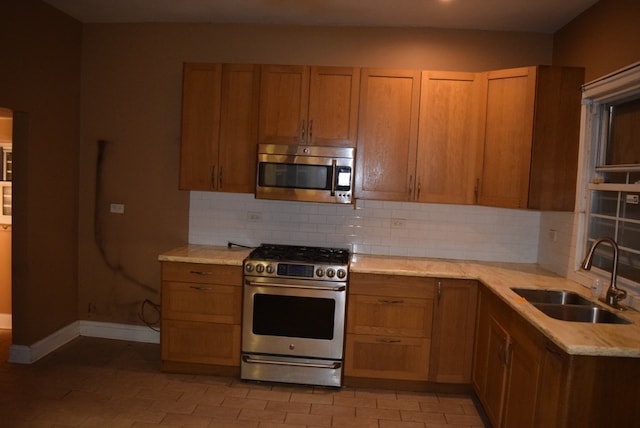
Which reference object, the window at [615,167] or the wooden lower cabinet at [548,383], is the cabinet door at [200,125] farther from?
the window at [615,167]

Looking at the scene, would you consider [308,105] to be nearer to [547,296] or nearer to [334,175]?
[334,175]

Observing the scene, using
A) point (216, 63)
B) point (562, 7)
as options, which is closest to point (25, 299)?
point (216, 63)

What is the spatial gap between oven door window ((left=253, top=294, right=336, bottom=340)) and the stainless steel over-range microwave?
2.51 feet

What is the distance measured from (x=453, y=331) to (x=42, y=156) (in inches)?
136

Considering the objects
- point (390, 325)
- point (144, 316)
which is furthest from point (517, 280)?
point (144, 316)

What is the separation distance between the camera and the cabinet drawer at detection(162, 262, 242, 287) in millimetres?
3201

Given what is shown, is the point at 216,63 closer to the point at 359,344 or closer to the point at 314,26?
the point at 314,26

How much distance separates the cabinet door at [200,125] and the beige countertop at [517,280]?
0.59 m

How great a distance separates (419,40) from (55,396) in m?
3.81

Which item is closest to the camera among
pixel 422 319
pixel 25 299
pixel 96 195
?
pixel 422 319

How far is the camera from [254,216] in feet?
12.4

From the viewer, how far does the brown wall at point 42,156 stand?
10.4 ft

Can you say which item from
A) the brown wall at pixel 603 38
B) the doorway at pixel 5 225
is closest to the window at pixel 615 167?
the brown wall at pixel 603 38

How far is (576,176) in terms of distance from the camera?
3.03 metres
